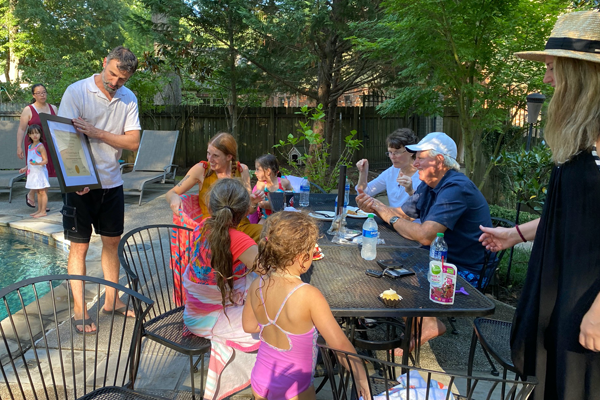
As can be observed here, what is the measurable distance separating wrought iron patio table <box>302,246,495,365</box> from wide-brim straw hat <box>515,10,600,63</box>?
1.02 meters

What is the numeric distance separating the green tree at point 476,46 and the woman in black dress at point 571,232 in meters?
4.12

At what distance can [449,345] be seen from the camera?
3123 mm

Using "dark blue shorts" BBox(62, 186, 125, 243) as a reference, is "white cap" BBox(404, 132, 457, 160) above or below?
above

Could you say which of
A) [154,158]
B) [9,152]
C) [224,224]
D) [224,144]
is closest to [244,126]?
[154,158]

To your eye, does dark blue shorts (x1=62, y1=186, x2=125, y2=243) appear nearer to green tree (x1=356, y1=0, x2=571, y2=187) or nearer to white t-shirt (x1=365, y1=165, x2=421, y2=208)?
white t-shirt (x1=365, y1=165, x2=421, y2=208)

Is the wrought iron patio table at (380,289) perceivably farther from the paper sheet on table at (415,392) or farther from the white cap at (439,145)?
the white cap at (439,145)

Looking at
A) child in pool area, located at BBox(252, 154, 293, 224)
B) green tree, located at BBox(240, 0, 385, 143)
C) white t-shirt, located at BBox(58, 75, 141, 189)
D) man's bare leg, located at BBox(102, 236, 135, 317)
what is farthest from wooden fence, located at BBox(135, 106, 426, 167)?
man's bare leg, located at BBox(102, 236, 135, 317)

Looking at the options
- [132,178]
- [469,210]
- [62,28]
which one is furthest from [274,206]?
[62,28]

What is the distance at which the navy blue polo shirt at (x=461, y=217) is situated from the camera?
2699 mm

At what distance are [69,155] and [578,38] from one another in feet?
8.92

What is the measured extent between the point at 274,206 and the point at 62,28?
60.8ft

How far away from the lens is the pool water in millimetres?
4410

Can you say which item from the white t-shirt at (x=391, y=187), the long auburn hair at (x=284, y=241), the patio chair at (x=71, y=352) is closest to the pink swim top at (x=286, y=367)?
the long auburn hair at (x=284, y=241)

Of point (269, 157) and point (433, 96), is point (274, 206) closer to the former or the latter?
point (269, 157)
